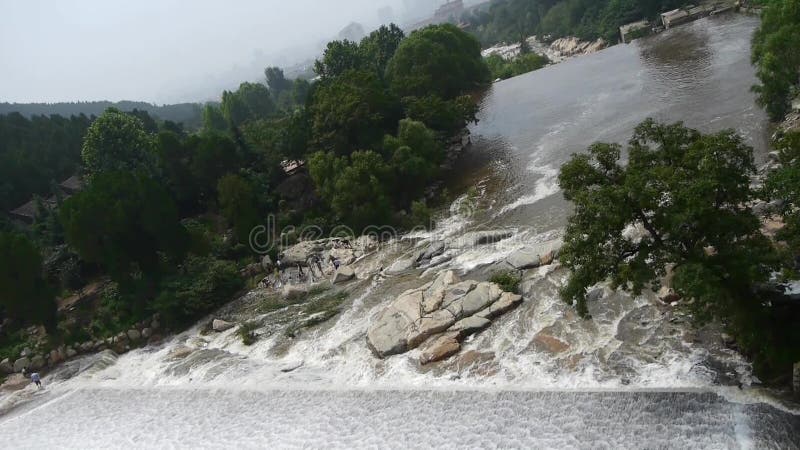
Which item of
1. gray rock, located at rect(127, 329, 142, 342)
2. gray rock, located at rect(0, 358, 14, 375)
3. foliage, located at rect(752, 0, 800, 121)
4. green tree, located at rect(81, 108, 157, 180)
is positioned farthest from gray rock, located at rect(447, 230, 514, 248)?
green tree, located at rect(81, 108, 157, 180)

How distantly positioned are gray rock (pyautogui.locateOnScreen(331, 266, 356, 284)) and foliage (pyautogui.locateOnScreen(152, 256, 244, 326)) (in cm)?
814

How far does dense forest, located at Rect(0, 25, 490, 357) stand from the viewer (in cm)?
3600

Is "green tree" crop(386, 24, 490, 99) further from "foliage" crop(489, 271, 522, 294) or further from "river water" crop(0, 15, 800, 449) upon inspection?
"foliage" crop(489, 271, 522, 294)

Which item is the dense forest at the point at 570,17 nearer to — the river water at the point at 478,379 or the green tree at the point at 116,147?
the river water at the point at 478,379

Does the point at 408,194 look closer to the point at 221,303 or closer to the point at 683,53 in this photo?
the point at 221,303

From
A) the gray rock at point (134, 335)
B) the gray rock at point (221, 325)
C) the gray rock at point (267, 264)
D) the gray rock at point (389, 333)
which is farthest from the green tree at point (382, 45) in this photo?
the gray rock at point (389, 333)

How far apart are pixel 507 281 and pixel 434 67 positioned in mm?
44191

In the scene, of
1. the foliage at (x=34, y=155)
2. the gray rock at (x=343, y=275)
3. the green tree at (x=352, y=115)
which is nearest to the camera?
the gray rock at (x=343, y=275)

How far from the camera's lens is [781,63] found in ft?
99.8

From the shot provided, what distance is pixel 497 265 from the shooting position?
27.3m

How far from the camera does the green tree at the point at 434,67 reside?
58938mm

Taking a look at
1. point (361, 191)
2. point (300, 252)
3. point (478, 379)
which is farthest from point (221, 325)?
point (478, 379)

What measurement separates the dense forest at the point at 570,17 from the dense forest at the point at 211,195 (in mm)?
37278

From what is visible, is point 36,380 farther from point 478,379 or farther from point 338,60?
point 338,60
